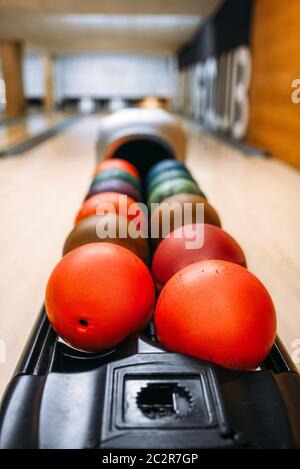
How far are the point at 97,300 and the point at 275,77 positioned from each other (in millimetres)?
3678

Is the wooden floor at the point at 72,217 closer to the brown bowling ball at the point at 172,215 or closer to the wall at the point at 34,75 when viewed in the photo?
the brown bowling ball at the point at 172,215

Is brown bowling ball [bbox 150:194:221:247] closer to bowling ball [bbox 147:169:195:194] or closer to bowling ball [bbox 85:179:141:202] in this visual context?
bowling ball [bbox 85:179:141:202]

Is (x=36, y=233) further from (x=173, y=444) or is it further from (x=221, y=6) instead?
(x=221, y=6)

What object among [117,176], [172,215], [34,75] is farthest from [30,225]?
[34,75]

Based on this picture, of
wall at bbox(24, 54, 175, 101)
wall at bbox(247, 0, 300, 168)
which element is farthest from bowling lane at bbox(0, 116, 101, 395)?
wall at bbox(24, 54, 175, 101)

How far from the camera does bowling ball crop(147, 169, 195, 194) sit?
1856 mm

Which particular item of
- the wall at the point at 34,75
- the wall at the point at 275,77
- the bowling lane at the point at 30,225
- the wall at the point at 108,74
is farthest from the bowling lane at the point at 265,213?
the wall at the point at 34,75

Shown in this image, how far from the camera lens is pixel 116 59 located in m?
13.6

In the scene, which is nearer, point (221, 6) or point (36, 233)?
point (36, 233)

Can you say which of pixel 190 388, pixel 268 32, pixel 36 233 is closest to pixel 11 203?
pixel 36 233

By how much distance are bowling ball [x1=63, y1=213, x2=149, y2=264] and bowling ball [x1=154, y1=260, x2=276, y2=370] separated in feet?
1.07

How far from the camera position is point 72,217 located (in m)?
2.38

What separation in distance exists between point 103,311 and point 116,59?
13.8 m
